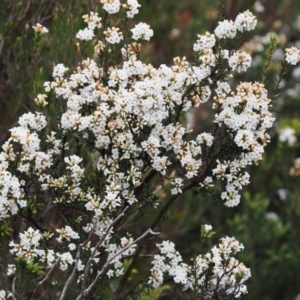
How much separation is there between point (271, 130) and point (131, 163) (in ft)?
13.4

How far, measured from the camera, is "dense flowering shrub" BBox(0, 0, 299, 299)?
2.14 metres

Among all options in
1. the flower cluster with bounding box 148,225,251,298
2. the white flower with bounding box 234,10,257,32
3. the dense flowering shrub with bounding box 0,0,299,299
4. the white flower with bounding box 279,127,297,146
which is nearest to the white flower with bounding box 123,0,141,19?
the dense flowering shrub with bounding box 0,0,299,299

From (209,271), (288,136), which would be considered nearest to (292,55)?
(209,271)

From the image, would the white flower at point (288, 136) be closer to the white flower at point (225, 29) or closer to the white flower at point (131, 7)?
the white flower at point (225, 29)

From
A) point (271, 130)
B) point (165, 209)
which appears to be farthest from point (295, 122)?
point (165, 209)

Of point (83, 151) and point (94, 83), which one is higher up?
point (83, 151)

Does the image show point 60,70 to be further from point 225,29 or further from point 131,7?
point 225,29

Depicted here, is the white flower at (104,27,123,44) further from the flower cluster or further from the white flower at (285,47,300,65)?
the flower cluster

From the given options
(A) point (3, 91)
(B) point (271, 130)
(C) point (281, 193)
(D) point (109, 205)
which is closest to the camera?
(D) point (109, 205)

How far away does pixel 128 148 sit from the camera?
2.17 metres

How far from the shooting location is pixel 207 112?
20.8 feet

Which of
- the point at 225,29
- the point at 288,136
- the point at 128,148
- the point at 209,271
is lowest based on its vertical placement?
the point at 209,271

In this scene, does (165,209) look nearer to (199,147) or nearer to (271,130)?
(199,147)

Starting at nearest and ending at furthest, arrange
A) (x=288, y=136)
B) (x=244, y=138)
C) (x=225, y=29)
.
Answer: (x=244, y=138) → (x=225, y=29) → (x=288, y=136)
